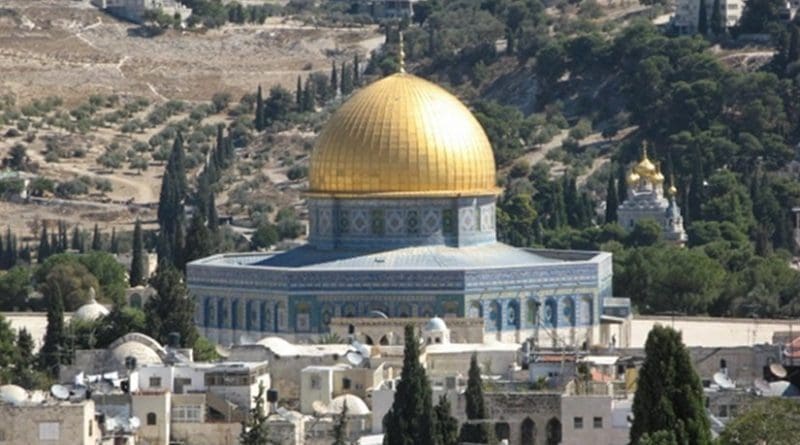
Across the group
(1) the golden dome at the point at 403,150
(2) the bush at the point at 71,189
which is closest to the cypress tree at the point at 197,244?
(1) the golden dome at the point at 403,150

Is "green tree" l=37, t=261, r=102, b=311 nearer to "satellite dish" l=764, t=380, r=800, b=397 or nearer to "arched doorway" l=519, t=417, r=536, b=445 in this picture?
"satellite dish" l=764, t=380, r=800, b=397

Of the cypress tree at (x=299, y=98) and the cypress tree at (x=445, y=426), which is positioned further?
the cypress tree at (x=299, y=98)

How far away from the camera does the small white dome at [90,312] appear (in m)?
72.1

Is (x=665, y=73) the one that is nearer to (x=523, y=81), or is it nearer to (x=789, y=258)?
(x=523, y=81)

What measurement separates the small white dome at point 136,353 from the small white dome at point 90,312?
8.93 m

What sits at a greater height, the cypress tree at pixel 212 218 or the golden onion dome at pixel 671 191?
the golden onion dome at pixel 671 191

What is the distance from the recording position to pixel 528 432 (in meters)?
54.8

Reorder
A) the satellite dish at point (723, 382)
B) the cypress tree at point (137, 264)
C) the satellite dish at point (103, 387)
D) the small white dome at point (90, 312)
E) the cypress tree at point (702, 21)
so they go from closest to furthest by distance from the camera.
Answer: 1. the satellite dish at point (103, 387)
2. the satellite dish at point (723, 382)
3. the small white dome at point (90, 312)
4. the cypress tree at point (137, 264)
5. the cypress tree at point (702, 21)

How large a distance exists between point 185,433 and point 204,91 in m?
84.2

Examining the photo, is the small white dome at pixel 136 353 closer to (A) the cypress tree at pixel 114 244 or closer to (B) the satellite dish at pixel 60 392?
(B) the satellite dish at pixel 60 392

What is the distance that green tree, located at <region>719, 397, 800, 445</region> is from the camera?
47594mm

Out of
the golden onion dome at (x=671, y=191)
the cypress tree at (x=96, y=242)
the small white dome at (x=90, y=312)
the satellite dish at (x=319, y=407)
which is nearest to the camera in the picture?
the satellite dish at (x=319, y=407)

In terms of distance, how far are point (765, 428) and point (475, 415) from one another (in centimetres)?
693

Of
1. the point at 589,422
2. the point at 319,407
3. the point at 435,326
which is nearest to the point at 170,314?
the point at 435,326
